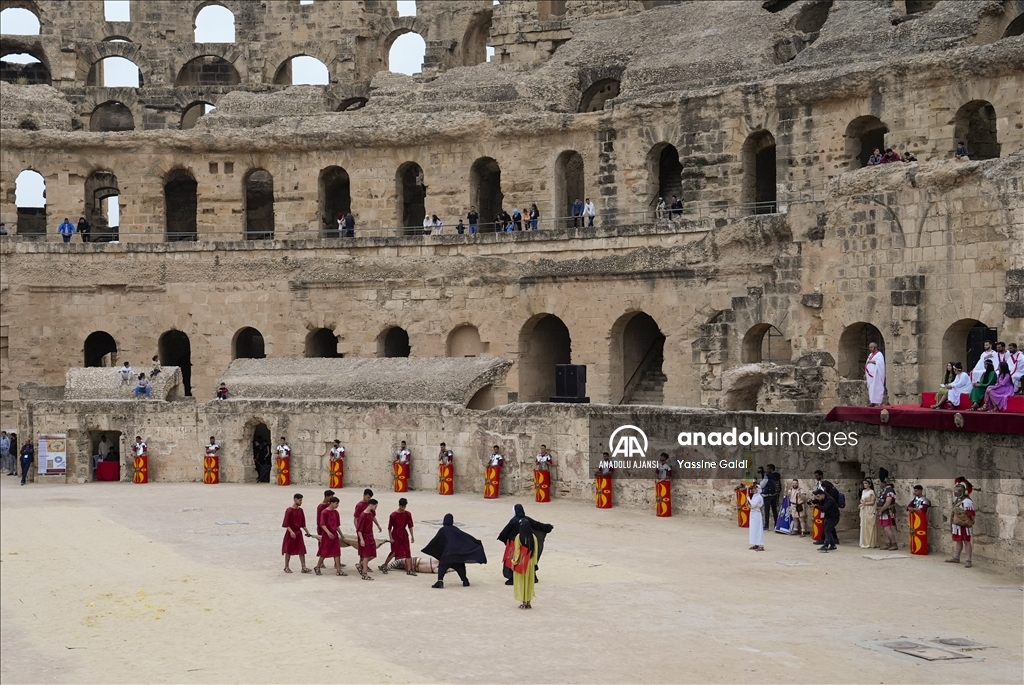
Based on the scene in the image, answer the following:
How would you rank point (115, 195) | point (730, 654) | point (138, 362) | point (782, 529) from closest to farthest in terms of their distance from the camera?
point (730, 654) < point (782, 529) < point (138, 362) < point (115, 195)

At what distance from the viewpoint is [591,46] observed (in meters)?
35.9

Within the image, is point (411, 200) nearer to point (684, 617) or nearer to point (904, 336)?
point (904, 336)

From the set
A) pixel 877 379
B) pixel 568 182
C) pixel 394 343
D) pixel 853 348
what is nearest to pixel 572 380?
pixel 853 348

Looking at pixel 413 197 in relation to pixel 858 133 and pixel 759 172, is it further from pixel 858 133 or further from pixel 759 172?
pixel 858 133

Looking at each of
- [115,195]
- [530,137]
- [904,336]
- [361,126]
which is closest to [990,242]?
[904,336]

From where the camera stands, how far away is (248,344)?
38250 millimetres

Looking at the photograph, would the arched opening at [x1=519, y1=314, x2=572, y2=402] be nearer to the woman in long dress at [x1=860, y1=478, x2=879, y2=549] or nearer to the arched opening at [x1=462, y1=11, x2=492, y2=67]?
the arched opening at [x1=462, y1=11, x2=492, y2=67]

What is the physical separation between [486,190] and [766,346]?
40.5 feet

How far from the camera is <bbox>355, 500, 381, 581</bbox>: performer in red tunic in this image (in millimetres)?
17016

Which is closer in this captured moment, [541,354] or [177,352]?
[541,354]

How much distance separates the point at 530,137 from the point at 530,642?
73.8 ft

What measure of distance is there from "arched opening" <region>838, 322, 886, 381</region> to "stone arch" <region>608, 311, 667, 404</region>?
610 centimetres

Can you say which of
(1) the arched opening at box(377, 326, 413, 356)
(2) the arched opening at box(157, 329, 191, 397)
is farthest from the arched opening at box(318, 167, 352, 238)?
(2) the arched opening at box(157, 329, 191, 397)

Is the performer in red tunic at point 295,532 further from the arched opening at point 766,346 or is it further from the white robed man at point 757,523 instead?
the arched opening at point 766,346
